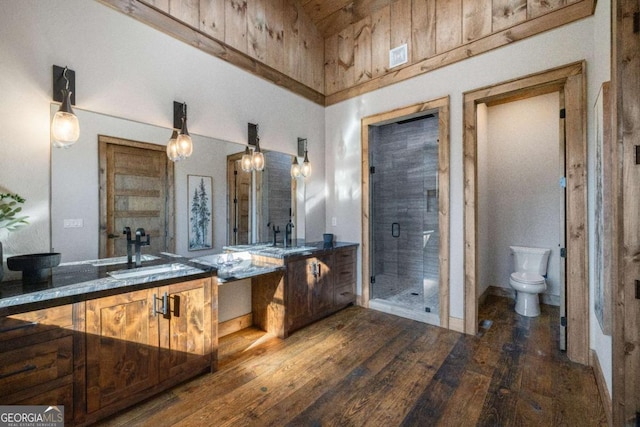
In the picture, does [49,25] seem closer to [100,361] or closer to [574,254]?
[100,361]

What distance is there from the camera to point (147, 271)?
2080 millimetres

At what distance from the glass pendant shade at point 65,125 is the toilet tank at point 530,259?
16.3 feet

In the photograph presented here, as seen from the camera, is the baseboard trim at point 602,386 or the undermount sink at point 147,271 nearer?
the baseboard trim at point 602,386

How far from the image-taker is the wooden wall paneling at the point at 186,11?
8.45 ft

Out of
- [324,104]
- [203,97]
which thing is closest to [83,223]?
[203,97]

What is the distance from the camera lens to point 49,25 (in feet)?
6.45

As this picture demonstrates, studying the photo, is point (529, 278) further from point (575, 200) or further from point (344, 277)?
point (344, 277)

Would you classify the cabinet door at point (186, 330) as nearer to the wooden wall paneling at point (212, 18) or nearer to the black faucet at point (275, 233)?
the black faucet at point (275, 233)

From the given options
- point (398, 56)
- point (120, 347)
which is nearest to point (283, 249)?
point (120, 347)

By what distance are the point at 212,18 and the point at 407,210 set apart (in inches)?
151

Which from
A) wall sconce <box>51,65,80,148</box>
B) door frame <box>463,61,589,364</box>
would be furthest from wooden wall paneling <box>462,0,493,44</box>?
wall sconce <box>51,65,80,148</box>

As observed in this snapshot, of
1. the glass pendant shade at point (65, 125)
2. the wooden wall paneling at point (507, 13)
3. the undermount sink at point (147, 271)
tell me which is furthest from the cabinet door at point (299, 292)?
the wooden wall paneling at point (507, 13)

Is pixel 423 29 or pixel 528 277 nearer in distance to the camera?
pixel 423 29

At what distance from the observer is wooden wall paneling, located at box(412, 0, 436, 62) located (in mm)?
3211
